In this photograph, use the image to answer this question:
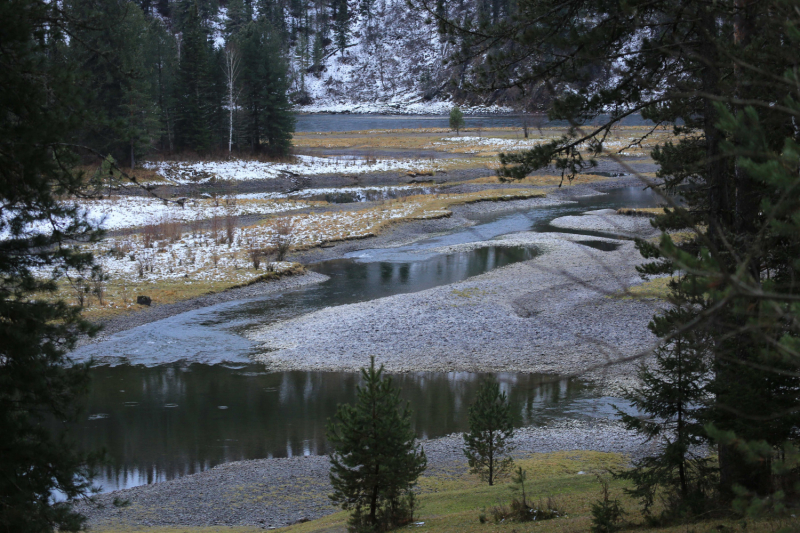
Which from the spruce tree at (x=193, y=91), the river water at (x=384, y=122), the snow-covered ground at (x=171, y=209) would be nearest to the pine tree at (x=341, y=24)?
the river water at (x=384, y=122)

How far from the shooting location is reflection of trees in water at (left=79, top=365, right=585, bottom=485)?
14422 millimetres

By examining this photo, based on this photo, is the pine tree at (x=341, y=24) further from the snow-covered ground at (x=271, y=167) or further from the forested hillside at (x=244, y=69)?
the snow-covered ground at (x=271, y=167)

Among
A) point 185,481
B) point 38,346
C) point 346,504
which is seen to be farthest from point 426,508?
point 38,346

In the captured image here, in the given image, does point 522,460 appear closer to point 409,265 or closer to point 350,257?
point 409,265

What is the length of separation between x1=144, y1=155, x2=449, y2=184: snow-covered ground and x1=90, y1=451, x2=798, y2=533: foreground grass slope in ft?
149

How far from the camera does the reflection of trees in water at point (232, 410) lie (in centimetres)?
1442

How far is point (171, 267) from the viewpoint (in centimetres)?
2952

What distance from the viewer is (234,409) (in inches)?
651

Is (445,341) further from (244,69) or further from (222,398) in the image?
(244,69)

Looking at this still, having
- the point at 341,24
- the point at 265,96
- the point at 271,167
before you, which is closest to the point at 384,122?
the point at 341,24

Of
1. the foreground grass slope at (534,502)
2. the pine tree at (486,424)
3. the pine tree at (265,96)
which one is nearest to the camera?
the foreground grass slope at (534,502)

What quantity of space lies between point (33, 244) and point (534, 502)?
7.65 m

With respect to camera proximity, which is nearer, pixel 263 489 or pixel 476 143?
pixel 263 489

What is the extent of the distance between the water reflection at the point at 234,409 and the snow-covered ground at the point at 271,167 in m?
37.6
